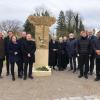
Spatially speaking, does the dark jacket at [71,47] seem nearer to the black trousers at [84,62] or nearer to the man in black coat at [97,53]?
the black trousers at [84,62]

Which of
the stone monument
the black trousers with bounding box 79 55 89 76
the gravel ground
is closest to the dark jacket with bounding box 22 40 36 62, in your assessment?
the gravel ground

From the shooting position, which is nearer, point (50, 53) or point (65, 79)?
point (65, 79)

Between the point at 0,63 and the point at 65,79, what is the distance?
284cm

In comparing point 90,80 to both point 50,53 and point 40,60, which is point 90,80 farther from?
point 50,53

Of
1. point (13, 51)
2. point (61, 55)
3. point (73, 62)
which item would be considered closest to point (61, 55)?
point (61, 55)

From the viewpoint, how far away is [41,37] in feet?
55.0

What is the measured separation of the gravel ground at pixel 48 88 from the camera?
11.5m

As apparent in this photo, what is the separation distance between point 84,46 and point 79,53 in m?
0.40

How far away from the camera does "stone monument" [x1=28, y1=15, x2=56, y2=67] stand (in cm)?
1662

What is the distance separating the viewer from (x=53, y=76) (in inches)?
628

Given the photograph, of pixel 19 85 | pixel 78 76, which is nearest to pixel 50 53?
pixel 78 76

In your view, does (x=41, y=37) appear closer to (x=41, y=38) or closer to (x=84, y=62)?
(x=41, y=38)

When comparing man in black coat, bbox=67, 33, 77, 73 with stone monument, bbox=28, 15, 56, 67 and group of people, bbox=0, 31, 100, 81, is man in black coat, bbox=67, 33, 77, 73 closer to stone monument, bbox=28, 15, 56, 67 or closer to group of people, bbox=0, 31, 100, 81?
group of people, bbox=0, 31, 100, 81

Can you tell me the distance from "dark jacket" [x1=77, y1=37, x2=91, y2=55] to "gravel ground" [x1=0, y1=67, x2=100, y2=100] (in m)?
1.12
